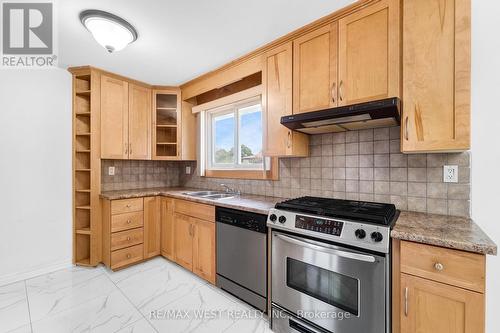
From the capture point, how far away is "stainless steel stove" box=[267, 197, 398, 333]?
1262 millimetres

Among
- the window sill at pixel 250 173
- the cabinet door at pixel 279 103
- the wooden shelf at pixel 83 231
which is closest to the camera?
the cabinet door at pixel 279 103

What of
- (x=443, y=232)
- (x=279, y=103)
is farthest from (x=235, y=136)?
(x=443, y=232)

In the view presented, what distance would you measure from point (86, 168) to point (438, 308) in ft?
11.8

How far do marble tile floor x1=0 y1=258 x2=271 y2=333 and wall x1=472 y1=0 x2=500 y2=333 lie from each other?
1599 mm

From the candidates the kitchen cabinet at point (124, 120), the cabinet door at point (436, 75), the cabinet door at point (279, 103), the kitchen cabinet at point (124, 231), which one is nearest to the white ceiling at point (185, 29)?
the cabinet door at point (279, 103)

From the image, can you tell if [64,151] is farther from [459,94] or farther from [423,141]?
[459,94]

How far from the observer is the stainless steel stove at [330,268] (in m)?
1.26

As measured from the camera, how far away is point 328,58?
1.78 meters

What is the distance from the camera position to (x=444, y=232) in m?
1.18

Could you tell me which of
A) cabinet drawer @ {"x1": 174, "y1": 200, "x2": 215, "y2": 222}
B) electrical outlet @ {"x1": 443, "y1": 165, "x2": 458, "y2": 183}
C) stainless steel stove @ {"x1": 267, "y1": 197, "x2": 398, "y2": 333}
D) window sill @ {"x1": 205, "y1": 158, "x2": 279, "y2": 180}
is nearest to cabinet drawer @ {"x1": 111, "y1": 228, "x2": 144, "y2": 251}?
cabinet drawer @ {"x1": 174, "y1": 200, "x2": 215, "y2": 222}

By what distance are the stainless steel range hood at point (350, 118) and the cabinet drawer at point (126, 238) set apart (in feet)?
7.50

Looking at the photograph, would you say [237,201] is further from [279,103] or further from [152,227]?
[152,227]

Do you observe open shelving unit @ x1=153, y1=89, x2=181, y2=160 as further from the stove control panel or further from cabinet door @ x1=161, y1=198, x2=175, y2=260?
the stove control panel

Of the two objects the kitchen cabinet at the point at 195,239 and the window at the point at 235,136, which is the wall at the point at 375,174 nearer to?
the window at the point at 235,136
